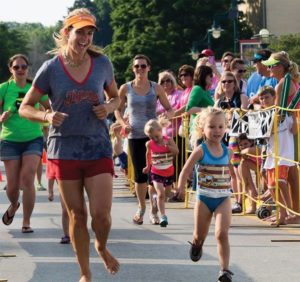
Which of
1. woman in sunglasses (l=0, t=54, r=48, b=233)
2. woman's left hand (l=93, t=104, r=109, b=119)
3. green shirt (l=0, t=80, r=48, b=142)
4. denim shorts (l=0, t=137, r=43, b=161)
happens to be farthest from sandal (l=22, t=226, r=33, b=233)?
woman's left hand (l=93, t=104, r=109, b=119)

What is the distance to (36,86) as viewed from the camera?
8.12 m

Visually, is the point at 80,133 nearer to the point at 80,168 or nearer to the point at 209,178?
the point at 80,168

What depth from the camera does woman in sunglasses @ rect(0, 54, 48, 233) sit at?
39.4 ft

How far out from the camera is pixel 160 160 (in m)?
13.1

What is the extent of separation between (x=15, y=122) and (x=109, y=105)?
4275 millimetres

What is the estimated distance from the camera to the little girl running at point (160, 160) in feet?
41.9

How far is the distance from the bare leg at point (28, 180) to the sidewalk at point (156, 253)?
0.87ft

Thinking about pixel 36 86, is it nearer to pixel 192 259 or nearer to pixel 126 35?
pixel 192 259

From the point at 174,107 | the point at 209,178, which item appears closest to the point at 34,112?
the point at 209,178

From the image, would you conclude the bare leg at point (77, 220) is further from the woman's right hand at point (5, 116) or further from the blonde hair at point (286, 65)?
the blonde hair at point (286, 65)

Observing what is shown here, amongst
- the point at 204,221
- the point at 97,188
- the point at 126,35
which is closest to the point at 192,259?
the point at 204,221

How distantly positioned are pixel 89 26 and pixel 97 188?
118cm

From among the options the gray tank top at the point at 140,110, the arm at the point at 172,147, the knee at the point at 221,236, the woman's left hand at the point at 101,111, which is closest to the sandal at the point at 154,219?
the arm at the point at 172,147

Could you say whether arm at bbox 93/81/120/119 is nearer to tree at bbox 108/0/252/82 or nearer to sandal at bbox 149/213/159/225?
sandal at bbox 149/213/159/225
